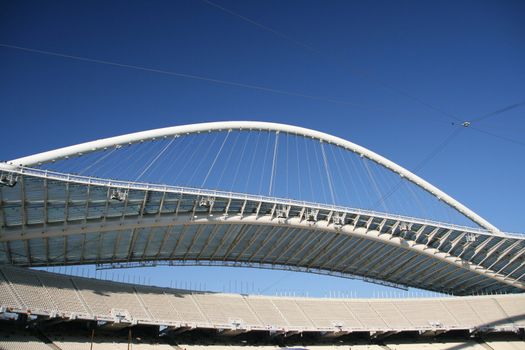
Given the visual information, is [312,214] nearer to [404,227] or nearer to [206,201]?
[404,227]

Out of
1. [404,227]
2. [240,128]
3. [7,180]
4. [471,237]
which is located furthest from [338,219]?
[7,180]

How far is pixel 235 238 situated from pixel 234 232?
1.56 meters

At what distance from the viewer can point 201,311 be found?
43344 millimetres

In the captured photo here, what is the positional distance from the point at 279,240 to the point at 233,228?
6.19m

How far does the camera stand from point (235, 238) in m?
44.8

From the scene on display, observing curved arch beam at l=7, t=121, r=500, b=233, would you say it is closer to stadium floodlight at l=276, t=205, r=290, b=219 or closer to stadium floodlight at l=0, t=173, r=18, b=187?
stadium floodlight at l=0, t=173, r=18, b=187

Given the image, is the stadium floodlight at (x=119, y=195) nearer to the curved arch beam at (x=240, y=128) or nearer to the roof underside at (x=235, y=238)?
the roof underside at (x=235, y=238)

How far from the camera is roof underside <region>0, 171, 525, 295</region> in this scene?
108 ft

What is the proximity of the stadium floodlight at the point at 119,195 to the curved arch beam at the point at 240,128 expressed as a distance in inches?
135

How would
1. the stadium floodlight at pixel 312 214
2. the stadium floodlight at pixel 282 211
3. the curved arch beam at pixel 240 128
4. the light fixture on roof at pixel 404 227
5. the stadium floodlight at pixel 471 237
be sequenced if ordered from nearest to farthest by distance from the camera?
the curved arch beam at pixel 240 128, the stadium floodlight at pixel 282 211, the stadium floodlight at pixel 312 214, the light fixture on roof at pixel 404 227, the stadium floodlight at pixel 471 237

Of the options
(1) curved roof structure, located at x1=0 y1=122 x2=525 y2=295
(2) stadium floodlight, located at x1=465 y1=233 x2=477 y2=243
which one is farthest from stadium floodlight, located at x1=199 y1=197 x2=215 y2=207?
(2) stadium floodlight, located at x1=465 y1=233 x2=477 y2=243

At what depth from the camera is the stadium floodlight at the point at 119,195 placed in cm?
3275

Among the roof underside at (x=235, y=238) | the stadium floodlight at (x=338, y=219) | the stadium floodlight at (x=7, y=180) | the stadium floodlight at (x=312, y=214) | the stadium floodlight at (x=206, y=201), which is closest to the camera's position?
the stadium floodlight at (x=7, y=180)

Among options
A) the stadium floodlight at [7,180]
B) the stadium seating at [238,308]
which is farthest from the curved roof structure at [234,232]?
the stadium seating at [238,308]
